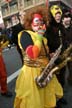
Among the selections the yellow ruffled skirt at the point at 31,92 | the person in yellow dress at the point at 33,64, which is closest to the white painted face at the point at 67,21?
the person in yellow dress at the point at 33,64

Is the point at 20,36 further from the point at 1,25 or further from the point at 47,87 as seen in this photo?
the point at 1,25

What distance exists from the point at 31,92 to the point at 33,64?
0.34 metres

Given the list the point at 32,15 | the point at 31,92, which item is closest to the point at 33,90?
A: the point at 31,92

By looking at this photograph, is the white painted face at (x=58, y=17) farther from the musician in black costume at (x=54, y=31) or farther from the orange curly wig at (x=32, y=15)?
the orange curly wig at (x=32, y=15)

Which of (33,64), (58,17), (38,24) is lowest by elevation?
(33,64)

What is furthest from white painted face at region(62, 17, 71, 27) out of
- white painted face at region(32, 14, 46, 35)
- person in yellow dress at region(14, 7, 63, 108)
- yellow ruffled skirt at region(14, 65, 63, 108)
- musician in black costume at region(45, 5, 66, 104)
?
yellow ruffled skirt at region(14, 65, 63, 108)

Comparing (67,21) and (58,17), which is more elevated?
(58,17)

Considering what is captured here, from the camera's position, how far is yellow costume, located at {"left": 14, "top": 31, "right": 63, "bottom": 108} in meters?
5.21

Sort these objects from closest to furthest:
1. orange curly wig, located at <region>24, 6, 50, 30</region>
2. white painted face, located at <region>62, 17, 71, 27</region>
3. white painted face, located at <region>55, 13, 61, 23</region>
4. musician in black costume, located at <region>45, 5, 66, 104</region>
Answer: orange curly wig, located at <region>24, 6, 50, 30</region>, musician in black costume, located at <region>45, 5, 66, 104</region>, white painted face, located at <region>55, 13, 61, 23</region>, white painted face, located at <region>62, 17, 71, 27</region>

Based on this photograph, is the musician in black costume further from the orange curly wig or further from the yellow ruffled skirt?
the yellow ruffled skirt

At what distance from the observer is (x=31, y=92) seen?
5215 mm

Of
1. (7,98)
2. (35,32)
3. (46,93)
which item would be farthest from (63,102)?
(35,32)

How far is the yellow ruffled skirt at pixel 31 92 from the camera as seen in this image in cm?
521

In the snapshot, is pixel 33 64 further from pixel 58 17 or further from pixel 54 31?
pixel 58 17
